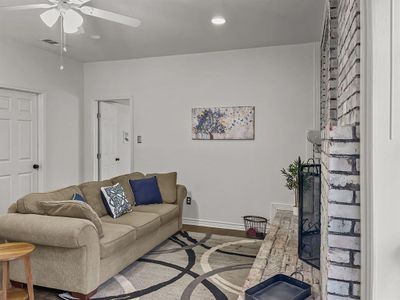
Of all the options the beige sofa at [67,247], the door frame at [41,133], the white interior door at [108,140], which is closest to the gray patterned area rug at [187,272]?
the beige sofa at [67,247]

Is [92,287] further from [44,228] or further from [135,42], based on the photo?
[135,42]

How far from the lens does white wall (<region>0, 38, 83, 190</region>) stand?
424 centimetres

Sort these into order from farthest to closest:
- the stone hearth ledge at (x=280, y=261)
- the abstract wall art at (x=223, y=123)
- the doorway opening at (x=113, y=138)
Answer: the doorway opening at (x=113, y=138), the abstract wall art at (x=223, y=123), the stone hearth ledge at (x=280, y=261)

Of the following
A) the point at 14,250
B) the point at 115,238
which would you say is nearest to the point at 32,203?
the point at 14,250

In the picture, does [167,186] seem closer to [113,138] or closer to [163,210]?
[163,210]

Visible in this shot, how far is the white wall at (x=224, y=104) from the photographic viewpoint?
14.3 feet

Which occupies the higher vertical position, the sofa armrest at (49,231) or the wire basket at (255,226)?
the sofa armrest at (49,231)

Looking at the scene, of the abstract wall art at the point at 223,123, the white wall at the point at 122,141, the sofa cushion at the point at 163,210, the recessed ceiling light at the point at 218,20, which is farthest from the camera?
the white wall at the point at 122,141

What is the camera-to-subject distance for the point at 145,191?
4.05m

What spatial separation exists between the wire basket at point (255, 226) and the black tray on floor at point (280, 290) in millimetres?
2479

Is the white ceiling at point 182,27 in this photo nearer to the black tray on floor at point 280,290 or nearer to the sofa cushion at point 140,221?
the sofa cushion at point 140,221

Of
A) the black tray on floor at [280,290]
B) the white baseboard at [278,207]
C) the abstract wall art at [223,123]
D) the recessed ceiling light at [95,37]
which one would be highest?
the recessed ceiling light at [95,37]
